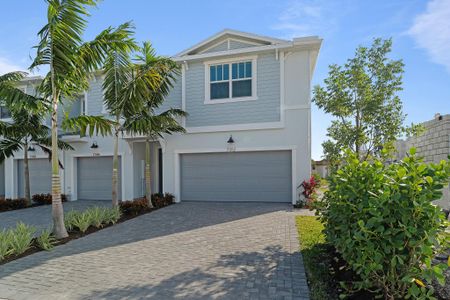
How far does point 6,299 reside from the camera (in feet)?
12.4

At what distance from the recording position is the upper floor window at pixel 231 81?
11562 mm

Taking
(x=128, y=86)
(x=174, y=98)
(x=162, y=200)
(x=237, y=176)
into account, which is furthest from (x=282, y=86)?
(x=162, y=200)

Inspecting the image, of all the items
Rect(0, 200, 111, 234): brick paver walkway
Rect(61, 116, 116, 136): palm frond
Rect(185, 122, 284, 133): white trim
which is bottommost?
Rect(0, 200, 111, 234): brick paver walkway

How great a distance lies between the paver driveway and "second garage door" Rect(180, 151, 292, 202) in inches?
142

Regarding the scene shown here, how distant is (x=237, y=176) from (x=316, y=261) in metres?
7.19

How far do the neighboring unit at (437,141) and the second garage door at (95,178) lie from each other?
42.3 ft

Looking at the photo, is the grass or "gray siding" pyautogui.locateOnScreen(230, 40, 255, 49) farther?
"gray siding" pyautogui.locateOnScreen(230, 40, 255, 49)

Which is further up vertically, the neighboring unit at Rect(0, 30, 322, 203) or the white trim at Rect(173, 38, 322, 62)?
the white trim at Rect(173, 38, 322, 62)

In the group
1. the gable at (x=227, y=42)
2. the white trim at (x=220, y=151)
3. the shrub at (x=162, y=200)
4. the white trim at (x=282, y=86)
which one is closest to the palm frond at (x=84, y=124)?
the shrub at (x=162, y=200)

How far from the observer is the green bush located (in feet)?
9.16

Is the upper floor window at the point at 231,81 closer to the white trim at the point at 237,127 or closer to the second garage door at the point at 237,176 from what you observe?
the white trim at the point at 237,127

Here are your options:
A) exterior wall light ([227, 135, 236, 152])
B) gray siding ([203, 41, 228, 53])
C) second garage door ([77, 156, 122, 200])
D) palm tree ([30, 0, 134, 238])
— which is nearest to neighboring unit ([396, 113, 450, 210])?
exterior wall light ([227, 135, 236, 152])

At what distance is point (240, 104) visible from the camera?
38.1ft

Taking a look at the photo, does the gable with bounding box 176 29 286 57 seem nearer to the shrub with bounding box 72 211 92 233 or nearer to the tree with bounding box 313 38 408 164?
the tree with bounding box 313 38 408 164
